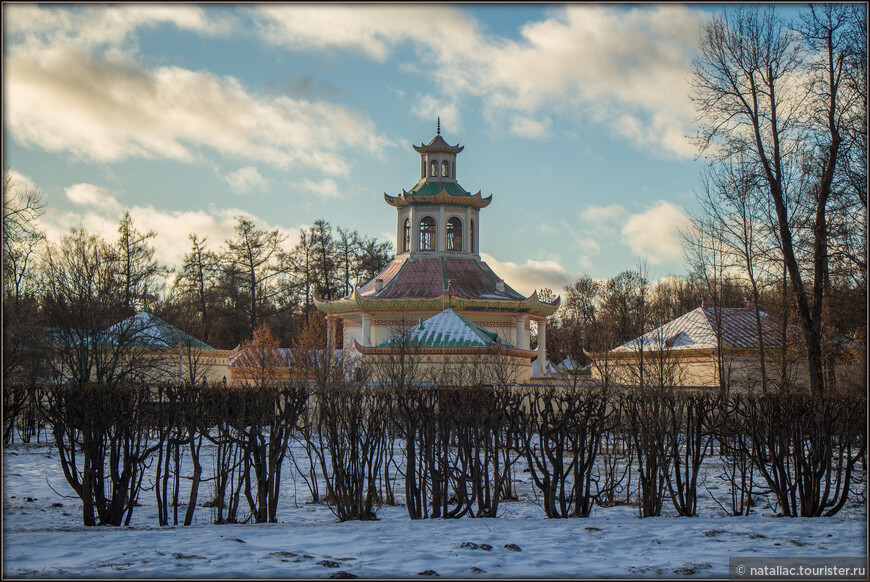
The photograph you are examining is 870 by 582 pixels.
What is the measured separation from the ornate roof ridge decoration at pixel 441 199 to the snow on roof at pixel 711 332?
39.4 feet

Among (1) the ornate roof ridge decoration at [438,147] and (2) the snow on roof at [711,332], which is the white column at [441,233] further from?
(2) the snow on roof at [711,332]

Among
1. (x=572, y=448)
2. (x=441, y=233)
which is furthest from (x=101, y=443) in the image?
(x=441, y=233)

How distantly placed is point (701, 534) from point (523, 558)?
258cm

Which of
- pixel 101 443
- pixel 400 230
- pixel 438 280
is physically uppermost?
pixel 400 230

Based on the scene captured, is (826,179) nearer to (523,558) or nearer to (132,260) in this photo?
(523,558)

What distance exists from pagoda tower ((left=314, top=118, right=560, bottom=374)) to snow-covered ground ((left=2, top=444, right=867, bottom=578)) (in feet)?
80.2

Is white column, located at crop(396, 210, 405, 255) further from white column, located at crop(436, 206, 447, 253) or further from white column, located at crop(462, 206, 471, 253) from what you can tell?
white column, located at crop(462, 206, 471, 253)

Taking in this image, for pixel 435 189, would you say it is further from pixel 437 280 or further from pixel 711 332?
pixel 711 332

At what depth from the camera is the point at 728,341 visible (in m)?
28.7

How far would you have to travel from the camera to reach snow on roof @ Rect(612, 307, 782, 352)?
28489 millimetres

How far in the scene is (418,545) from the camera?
8609mm

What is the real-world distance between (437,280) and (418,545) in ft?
98.6

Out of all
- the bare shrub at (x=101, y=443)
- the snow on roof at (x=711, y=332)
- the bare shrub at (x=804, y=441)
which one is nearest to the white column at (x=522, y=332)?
the snow on roof at (x=711, y=332)

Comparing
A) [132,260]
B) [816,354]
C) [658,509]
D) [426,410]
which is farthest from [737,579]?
[132,260]
